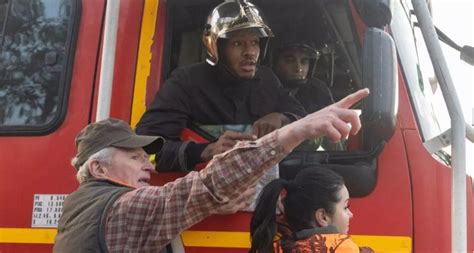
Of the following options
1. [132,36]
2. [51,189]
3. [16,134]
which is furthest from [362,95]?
[16,134]

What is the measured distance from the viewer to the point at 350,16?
9.06 feet

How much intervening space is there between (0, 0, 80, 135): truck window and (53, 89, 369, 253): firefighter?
571 millimetres

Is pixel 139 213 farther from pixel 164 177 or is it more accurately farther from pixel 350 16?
pixel 350 16

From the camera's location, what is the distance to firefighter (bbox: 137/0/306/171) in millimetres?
2672

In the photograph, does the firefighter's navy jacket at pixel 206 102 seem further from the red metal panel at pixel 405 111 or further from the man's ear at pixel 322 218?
the man's ear at pixel 322 218

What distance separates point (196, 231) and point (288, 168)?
432 mm

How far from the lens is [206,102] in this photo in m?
2.74

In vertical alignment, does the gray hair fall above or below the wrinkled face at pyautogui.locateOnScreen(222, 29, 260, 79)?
below

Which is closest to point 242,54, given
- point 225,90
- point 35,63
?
point 225,90

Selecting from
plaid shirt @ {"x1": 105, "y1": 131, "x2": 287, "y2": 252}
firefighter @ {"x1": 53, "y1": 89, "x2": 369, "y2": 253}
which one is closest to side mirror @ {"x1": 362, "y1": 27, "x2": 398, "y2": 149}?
firefighter @ {"x1": 53, "y1": 89, "x2": 369, "y2": 253}

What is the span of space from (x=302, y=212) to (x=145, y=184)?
23.7 inches

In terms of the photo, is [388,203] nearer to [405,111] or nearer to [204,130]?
[405,111]

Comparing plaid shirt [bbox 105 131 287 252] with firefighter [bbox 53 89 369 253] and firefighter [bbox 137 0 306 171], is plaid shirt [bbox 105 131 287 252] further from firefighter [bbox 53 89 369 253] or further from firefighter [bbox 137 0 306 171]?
firefighter [bbox 137 0 306 171]

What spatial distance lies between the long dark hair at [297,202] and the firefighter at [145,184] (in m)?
0.20
